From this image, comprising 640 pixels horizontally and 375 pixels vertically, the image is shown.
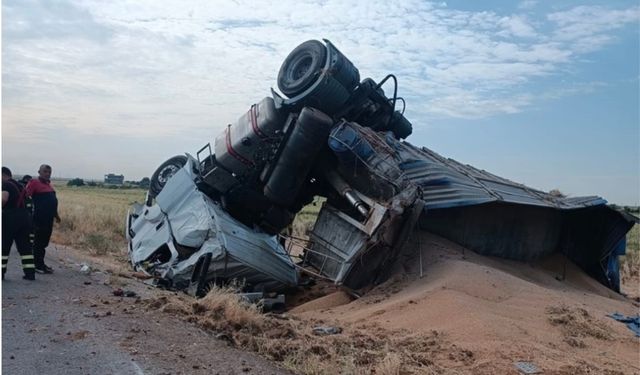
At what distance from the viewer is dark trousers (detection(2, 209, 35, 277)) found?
9141 millimetres

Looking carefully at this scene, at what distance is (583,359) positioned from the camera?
19.5 ft

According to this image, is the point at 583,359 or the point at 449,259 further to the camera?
the point at 449,259

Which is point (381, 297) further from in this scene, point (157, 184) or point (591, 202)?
point (157, 184)

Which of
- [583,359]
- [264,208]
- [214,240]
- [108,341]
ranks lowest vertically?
[108,341]

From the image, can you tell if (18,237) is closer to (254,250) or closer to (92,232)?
(254,250)

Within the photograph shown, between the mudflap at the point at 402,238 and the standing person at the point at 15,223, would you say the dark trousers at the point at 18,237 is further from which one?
the mudflap at the point at 402,238

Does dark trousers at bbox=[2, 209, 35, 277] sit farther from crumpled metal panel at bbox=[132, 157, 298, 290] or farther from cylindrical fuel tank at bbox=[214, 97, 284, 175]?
cylindrical fuel tank at bbox=[214, 97, 284, 175]

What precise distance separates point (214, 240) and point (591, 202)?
24.2 ft

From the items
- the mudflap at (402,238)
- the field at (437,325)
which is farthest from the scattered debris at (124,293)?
the mudflap at (402,238)

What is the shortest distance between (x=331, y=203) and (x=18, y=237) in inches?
200

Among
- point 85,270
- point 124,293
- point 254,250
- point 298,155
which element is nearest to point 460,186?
point 298,155

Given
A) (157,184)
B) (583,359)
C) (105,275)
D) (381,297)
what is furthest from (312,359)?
(157,184)

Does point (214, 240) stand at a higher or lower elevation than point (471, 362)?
higher

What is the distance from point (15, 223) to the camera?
9250 mm
